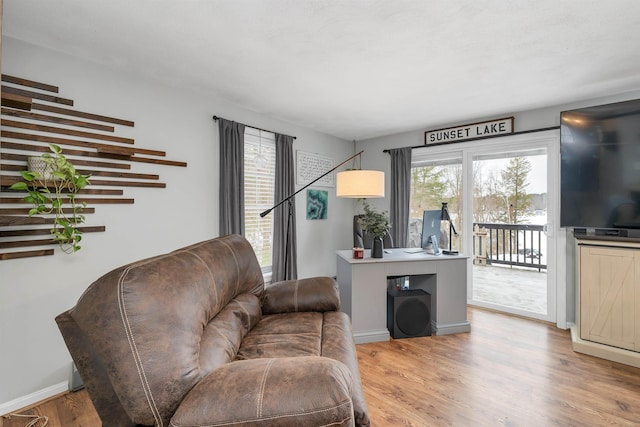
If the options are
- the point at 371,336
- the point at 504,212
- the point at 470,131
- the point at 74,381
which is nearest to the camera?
the point at 74,381

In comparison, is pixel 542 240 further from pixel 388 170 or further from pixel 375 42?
pixel 375 42

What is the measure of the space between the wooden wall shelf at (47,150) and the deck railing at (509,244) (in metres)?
3.83

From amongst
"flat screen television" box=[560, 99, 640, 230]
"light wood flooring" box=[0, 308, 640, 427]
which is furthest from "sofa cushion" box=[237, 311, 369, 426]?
"flat screen television" box=[560, 99, 640, 230]

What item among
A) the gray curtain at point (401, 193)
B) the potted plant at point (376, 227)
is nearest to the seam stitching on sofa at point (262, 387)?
the potted plant at point (376, 227)

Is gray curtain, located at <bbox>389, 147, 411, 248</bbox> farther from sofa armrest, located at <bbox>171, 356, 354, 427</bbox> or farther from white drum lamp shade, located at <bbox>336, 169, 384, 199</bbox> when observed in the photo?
sofa armrest, located at <bbox>171, 356, 354, 427</bbox>

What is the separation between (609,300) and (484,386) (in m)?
1.45

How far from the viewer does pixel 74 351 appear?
3.26ft

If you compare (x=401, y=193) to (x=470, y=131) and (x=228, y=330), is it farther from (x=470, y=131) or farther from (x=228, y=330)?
(x=228, y=330)

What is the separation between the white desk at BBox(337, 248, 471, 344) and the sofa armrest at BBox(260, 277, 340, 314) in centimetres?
60

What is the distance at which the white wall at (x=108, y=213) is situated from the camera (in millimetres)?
1843

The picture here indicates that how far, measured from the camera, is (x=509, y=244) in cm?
362

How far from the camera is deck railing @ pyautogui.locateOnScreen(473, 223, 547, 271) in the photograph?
3.43 meters

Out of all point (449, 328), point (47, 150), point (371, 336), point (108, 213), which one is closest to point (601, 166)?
point (449, 328)

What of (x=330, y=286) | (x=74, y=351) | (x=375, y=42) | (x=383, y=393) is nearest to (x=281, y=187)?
(x=330, y=286)
